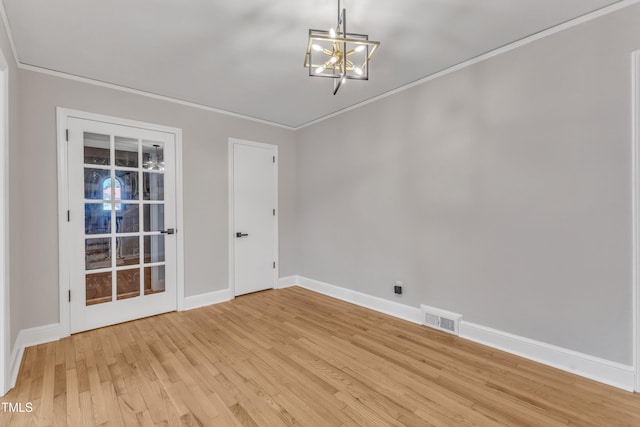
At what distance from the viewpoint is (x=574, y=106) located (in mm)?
2152

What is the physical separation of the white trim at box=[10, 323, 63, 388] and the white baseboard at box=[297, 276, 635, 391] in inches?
134

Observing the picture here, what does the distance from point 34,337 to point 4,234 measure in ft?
4.42

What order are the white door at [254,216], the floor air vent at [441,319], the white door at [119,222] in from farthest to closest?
1. the white door at [254,216]
2. the white door at [119,222]
3. the floor air vent at [441,319]

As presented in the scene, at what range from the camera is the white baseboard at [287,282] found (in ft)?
14.9

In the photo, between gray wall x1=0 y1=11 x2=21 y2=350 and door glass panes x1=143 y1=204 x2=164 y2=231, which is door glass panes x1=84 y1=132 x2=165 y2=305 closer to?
door glass panes x1=143 y1=204 x2=164 y2=231

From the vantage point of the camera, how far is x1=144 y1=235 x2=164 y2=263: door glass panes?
337 cm

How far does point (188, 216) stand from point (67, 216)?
45.4 inches

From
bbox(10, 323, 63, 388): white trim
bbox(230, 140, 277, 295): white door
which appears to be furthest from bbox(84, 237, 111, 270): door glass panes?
bbox(230, 140, 277, 295): white door

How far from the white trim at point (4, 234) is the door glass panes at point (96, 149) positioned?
1.03 m

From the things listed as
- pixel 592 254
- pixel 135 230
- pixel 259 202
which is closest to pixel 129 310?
pixel 135 230

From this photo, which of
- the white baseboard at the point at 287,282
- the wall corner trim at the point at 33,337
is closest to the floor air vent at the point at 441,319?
the white baseboard at the point at 287,282

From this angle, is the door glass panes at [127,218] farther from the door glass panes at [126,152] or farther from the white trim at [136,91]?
the white trim at [136,91]

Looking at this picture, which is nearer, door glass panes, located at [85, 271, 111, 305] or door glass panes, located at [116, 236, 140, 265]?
door glass panes, located at [85, 271, 111, 305]

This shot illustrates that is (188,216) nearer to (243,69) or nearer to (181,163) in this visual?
(181,163)
